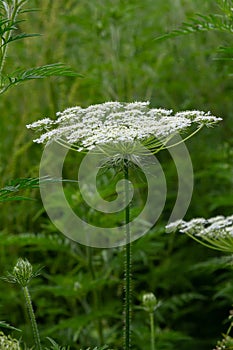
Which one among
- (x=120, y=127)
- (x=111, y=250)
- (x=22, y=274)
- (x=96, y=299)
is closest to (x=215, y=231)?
(x=120, y=127)

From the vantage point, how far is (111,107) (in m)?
1.35

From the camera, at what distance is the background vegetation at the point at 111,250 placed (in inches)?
79.9

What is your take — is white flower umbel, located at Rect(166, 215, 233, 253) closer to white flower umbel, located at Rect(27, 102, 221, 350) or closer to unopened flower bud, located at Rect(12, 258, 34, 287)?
white flower umbel, located at Rect(27, 102, 221, 350)

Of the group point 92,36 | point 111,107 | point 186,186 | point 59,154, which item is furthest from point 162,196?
point 111,107

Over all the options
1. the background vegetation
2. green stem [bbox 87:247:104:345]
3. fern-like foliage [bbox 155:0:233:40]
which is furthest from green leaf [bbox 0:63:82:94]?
green stem [bbox 87:247:104:345]

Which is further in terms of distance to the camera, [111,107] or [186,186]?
[186,186]

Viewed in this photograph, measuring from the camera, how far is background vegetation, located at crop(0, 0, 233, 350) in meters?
2.03

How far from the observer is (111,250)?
218cm

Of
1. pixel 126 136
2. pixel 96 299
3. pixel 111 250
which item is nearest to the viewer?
pixel 126 136

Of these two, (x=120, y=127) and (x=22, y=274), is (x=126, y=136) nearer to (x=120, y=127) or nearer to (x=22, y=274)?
(x=120, y=127)

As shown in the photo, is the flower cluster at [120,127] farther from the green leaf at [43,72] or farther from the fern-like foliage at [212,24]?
the fern-like foliage at [212,24]

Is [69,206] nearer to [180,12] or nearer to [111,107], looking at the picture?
[111,107]

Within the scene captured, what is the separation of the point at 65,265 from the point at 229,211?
734mm

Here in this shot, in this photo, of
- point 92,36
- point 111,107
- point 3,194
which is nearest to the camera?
point 3,194
